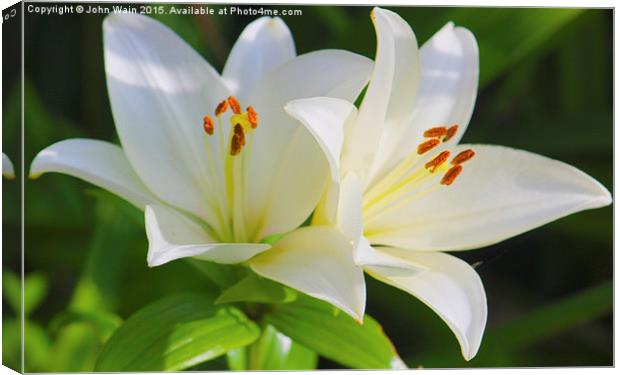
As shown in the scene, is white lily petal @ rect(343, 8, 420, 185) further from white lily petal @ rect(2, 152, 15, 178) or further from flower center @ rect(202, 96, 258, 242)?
white lily petal @ rect(2, 152, 15, 178)

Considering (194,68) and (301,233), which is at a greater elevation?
(194,68)

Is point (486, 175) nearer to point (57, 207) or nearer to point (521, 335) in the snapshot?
point (521, 335)

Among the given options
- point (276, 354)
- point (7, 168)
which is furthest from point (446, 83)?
point (7, 168)

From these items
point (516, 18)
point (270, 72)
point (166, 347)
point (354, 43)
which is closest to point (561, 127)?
point (516, 18)

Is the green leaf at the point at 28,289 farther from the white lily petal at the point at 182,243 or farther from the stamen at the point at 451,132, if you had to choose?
the stamen at the point at 451,132

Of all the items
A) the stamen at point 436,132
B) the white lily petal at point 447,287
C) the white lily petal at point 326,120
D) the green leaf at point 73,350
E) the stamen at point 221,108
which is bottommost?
the green leaf at point 73,350

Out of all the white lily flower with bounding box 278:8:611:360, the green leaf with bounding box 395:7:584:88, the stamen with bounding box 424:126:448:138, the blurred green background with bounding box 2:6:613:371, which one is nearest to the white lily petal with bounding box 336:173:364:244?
the white lily flower with bounding box 278:8:611:360

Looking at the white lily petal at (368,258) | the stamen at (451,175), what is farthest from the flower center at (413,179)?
the white lily petal at (368,258)
